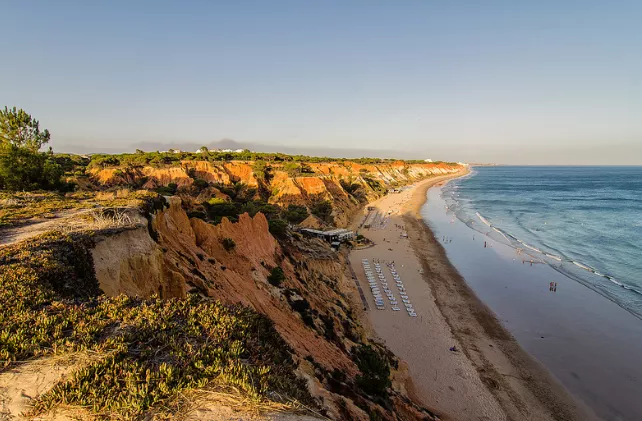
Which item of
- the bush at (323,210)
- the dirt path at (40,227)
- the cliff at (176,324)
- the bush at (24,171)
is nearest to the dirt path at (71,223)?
the dirt path at (40,227)

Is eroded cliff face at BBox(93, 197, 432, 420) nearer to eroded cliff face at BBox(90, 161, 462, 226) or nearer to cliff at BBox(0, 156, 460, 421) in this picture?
cliff at BBox(0, 156, 460, 421)

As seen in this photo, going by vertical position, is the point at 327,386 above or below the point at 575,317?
above

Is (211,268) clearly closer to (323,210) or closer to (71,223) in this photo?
(71,223)

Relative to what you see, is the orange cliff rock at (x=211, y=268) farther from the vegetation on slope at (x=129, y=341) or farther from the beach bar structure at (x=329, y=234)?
the beach bar structure at (x=329, y=234)

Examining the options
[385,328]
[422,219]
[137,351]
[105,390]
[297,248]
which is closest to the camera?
[105,390]

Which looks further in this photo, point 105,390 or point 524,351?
point 524,351

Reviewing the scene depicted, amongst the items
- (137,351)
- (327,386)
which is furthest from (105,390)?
(327,386)

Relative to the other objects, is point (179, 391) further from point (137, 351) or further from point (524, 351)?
point (524, 351)
